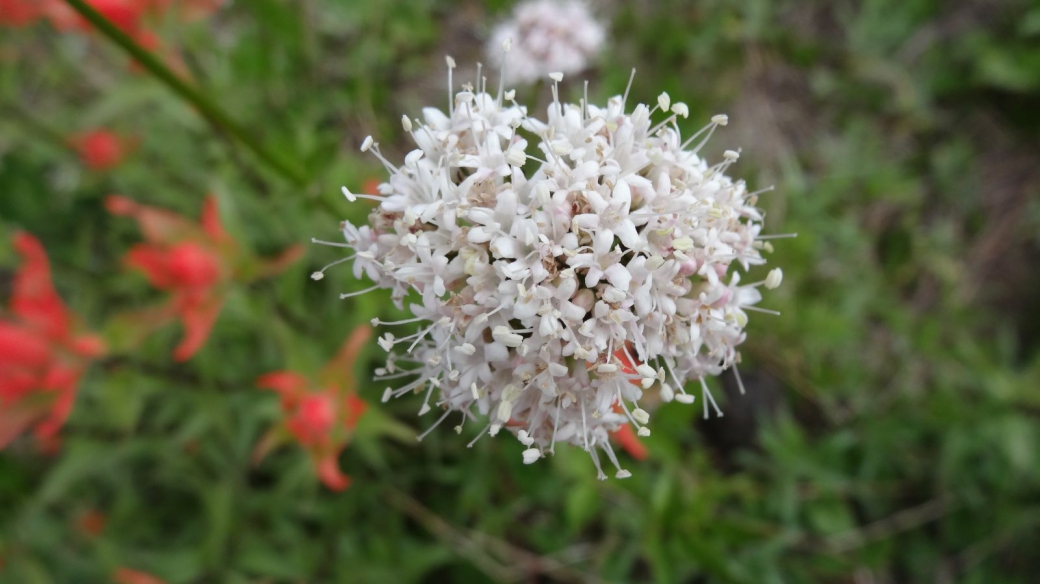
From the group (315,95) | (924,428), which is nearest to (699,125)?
(924,428)

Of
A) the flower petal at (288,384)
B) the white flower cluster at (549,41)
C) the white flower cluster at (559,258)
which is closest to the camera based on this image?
the white flower cluster at (559,258)

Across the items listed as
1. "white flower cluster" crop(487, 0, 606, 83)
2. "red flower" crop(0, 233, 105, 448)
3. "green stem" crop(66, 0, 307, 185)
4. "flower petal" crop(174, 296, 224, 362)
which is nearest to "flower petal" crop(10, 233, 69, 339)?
"red flower" crop(0, 233, 105, 448)

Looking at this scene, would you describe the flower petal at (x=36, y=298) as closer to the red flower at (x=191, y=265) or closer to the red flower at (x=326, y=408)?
the red flower at (x=191, y=265)

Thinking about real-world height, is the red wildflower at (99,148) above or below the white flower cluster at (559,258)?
above

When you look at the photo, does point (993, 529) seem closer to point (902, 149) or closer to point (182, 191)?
point (902, 149)

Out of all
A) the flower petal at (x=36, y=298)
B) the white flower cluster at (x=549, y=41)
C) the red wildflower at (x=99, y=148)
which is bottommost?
the flower petal at (x=36, y=298)

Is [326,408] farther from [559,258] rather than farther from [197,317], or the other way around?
[559,258]

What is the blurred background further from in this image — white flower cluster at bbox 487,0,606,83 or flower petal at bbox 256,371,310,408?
white flower cluster at bbox 487,0,606,83

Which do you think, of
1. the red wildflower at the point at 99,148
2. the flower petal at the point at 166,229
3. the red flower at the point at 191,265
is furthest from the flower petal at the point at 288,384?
the red wildflower at the point at 99,148

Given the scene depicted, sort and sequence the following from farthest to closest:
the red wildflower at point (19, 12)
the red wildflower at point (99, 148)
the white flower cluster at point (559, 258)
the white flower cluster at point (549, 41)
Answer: the white flower cluster at point (549, 41) → the red wildflower at point (99, 148) → the red wildflower at point (19, 12) → the white flower cluster at point (559, 258)
